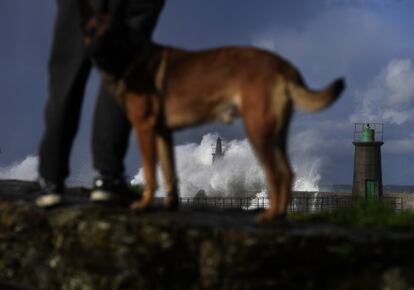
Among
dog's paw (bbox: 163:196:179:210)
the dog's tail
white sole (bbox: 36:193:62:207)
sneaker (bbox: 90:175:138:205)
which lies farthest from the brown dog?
white sole (bbox: 36:193:62:207)

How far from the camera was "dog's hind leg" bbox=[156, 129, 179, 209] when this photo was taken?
4656 millimetres

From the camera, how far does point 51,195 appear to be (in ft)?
16.8

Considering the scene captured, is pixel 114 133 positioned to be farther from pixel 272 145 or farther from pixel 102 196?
pixel 272 145

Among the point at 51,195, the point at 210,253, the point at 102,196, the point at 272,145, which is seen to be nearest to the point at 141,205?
the point at 102,196

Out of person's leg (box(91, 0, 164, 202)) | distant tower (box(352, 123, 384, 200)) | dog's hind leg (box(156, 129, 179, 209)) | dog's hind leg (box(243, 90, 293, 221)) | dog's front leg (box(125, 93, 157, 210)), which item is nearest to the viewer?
dog's hind leg (box(243, 90, 293, 221))

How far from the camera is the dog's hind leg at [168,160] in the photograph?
4.66 meters

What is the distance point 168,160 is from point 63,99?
3.75ft

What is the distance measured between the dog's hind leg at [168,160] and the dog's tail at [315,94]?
3.44 feet

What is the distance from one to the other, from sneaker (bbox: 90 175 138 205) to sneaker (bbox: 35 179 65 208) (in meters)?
0.28

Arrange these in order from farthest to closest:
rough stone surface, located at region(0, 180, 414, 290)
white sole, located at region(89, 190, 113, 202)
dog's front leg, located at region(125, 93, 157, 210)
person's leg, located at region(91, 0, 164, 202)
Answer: person's leg, located at region(91, 0, 164, 202) < white sole, located at region(89, 190, 113, 202) < dog's front leg, located at region(125, 93, 157, 210) < rough stone surface, located at region(0, 180, 414, 290)

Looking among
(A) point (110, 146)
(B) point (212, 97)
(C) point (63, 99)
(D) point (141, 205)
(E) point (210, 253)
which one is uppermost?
(C) point (63, 99)

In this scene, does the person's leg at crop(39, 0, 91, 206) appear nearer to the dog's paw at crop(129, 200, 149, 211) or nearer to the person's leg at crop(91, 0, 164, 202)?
the person's leg at crop(91, 0, 164, 202)

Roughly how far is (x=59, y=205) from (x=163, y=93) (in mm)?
1446

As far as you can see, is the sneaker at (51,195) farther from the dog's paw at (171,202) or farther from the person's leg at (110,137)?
the dog's paw at (171,202)
